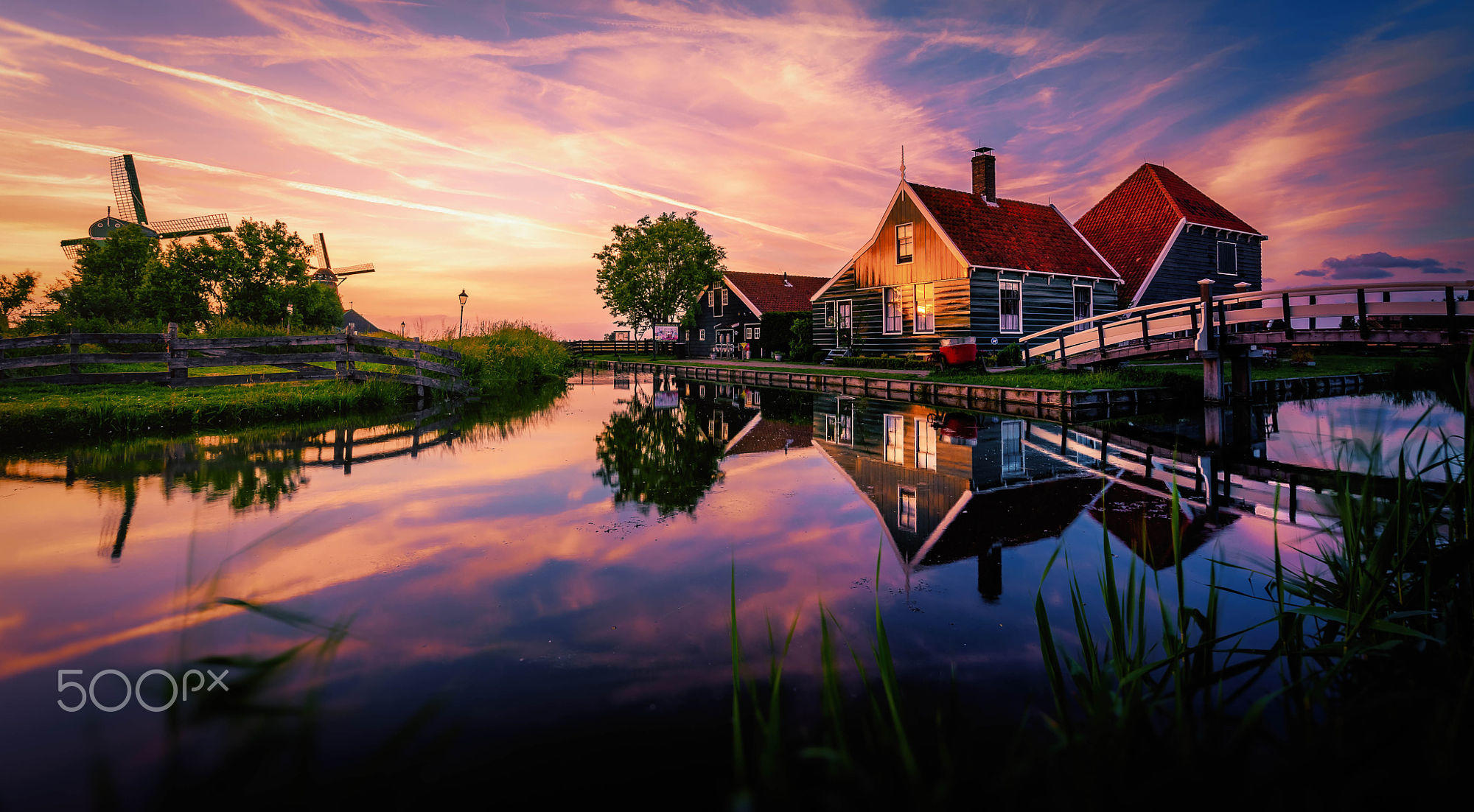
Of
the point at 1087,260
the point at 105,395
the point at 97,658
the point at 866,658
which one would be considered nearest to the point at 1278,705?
the point at 866,658

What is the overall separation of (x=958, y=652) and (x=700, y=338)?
51426 millimetres

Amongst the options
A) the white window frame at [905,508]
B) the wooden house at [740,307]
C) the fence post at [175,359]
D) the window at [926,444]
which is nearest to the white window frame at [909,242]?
the window at [926,444]

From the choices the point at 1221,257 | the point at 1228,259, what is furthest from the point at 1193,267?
the point at 1228,259

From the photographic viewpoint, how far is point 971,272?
24141mm

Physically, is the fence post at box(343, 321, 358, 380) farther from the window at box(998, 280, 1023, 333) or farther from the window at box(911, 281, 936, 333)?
the window at box(998, 280, 1023, 333)

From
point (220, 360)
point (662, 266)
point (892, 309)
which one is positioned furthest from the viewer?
point (662, 266)

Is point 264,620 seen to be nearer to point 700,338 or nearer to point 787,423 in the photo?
point 787,423

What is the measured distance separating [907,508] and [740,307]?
136 feet

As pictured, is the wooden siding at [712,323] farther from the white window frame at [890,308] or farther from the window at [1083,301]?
the window at [1083,301]

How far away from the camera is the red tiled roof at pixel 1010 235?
82.3ft

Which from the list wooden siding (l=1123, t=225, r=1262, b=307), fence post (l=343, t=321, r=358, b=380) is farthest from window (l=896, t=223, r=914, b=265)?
fence post (l=343, t=321, r=358, b=380)

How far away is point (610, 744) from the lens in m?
3.05

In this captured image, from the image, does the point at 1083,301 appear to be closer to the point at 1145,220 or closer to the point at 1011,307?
the point at 1011,307

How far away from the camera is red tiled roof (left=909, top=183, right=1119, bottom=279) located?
82.3 feet
